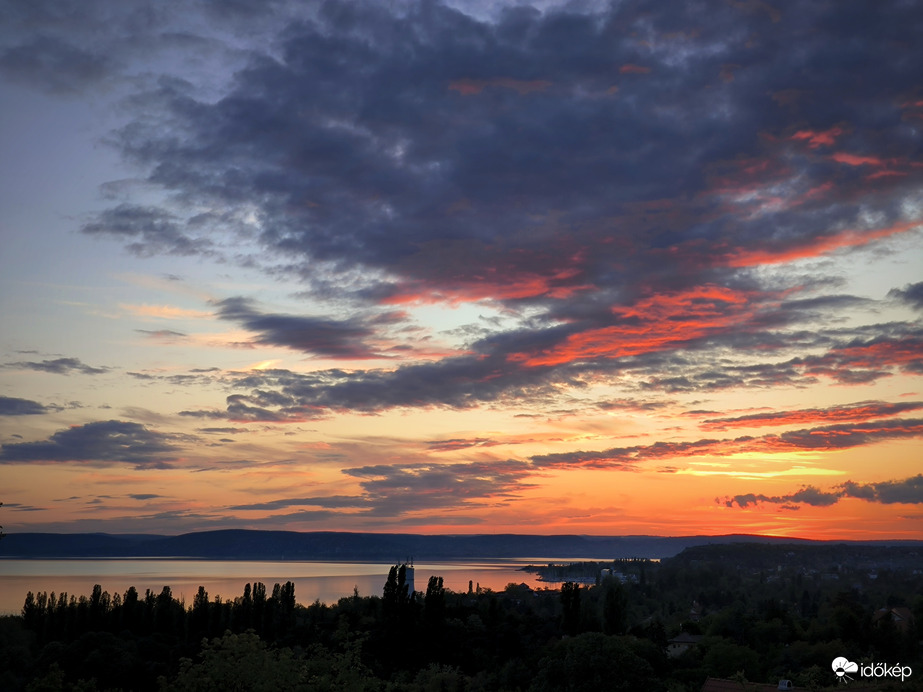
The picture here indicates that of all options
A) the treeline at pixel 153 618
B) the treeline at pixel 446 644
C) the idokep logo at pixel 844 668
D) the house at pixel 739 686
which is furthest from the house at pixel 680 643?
the house at pixel 739 686

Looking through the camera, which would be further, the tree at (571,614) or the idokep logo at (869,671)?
the tree at (571,614)

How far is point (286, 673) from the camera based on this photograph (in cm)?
2445

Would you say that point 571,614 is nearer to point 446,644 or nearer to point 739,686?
point 446,644

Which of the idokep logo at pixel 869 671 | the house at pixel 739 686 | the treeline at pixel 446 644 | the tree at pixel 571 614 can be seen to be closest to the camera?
the house at pixel 739 686

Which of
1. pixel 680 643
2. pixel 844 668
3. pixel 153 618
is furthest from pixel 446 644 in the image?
pixel 153 618

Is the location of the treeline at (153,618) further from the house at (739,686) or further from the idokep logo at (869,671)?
the house at (739,686)

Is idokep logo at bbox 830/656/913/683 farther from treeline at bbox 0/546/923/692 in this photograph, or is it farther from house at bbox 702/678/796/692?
house at bbox 702/678/796/692

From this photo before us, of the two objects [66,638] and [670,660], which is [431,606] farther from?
[66,638]

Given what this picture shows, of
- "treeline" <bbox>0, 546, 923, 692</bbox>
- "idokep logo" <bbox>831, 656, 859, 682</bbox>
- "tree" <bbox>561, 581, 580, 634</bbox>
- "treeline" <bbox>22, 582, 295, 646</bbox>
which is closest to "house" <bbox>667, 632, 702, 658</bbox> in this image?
"treeline" <bbox>0, 546, 923, 692</bbox>

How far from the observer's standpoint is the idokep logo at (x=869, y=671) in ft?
139

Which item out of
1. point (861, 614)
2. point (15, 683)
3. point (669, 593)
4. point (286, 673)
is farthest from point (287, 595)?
point (669, 593)

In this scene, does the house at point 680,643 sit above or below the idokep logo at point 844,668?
below

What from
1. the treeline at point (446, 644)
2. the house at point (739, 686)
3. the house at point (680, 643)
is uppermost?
the house at point (739, 686)

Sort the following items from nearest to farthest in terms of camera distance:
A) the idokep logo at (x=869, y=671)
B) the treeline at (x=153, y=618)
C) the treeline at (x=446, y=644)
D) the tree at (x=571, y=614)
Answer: the idokep logo at (x=869, y=671), the treeline at (x=446, y=644), the tree at (x=571, y=614), the treeline at (x=153, y=618)
